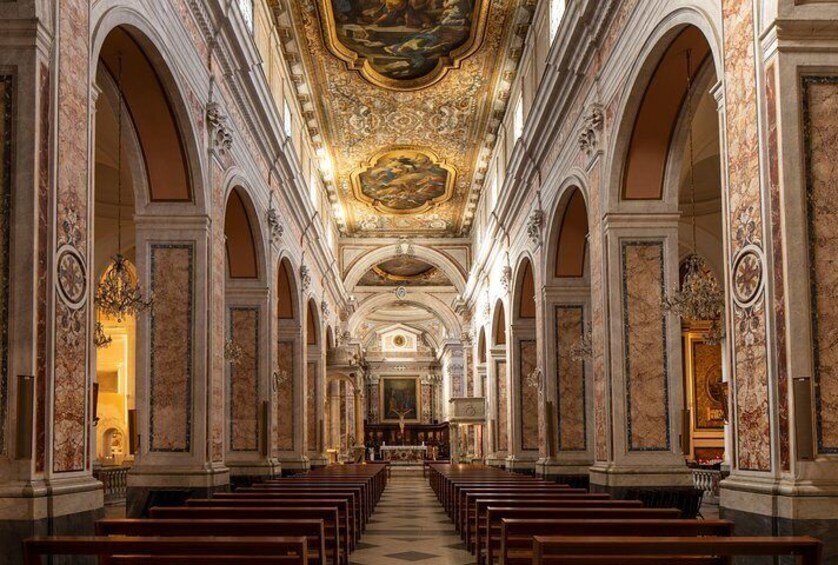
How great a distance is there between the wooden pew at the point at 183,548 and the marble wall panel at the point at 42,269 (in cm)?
121

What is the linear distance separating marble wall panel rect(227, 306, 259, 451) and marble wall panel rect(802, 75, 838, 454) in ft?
36.8

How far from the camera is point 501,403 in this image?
2439cm

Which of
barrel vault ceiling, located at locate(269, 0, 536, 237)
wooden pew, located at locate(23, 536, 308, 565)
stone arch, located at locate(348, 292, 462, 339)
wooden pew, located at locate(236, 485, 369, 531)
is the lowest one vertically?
wooden pew, located at locate(236, 485, 369, 531)

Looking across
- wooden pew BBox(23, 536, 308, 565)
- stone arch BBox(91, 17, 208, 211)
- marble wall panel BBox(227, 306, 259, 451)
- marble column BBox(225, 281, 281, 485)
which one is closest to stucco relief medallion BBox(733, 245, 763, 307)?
wooden pew BBox(23, 536, 308, 565)

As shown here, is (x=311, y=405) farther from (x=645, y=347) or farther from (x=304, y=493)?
(x=645, y=347)

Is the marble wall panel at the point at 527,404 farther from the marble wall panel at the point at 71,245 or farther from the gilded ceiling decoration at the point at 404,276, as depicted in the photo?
the gilded ceiling decoration at the point at 404,276

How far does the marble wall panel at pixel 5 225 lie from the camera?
647 cm

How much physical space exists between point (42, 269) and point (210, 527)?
2021 millimetres

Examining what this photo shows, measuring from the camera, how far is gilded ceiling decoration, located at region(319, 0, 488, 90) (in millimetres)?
16078

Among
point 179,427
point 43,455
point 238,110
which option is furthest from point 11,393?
point 238,110

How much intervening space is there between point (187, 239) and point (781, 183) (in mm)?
7199

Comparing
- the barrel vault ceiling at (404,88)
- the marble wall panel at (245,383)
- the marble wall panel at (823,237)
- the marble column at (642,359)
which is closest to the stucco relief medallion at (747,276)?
the marble wall panel at (823,237)

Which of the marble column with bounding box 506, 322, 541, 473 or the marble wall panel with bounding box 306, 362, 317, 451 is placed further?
the marble wall panel with bounding box 306, 362, 317, 451

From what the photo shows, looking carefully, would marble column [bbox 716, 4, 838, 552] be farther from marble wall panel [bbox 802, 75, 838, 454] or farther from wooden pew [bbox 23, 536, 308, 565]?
wooden pew [bbox 23, 536, 308, 565]
